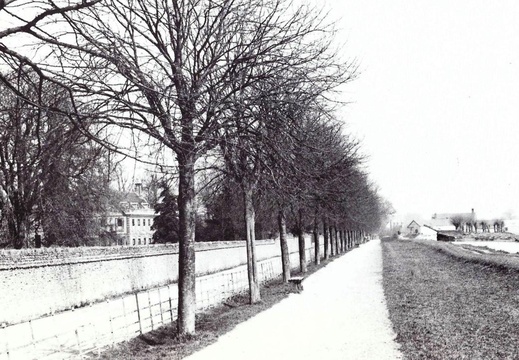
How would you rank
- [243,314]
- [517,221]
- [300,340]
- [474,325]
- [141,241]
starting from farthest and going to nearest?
[517,221]
[141,241]
[243,314]
[474,325]
[300,340]

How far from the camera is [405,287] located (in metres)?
19.6

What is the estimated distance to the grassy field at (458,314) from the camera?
8.83 metres

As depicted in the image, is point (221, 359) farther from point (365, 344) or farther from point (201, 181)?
point (201, 181)

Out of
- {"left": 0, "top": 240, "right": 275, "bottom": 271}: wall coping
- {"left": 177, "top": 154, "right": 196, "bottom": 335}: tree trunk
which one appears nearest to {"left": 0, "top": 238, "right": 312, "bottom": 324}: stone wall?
{"left": 0, "top": 240, "right": 275, "bottom": 271}: wall coping

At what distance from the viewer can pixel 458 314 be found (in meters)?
12.8

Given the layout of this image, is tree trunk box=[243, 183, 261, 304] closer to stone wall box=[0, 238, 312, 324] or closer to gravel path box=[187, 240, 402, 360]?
gravel path box=[187, 240, 402, 360]

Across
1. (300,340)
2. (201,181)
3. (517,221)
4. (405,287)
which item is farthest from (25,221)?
(517,221)

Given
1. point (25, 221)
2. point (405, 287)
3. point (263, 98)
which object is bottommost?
point (405, 287)

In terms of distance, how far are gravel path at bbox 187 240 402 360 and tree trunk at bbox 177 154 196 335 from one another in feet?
2.82

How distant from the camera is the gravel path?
29.8ft

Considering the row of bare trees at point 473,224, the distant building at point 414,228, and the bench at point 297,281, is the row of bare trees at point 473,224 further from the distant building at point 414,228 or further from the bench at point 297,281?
the bench at point 297,281

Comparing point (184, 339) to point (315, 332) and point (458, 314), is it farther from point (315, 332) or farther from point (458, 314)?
point (458, 314)

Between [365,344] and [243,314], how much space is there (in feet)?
15.8

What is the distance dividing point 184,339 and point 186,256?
1.63m
